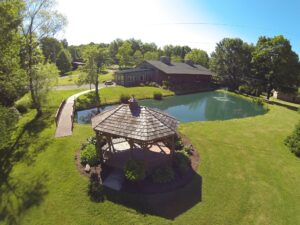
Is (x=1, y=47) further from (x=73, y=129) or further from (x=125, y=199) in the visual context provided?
(x=125, y=199)

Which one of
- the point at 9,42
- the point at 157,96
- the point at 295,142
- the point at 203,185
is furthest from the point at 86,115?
the point at 295,142

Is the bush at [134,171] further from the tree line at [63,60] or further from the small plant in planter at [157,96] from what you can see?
the small plant in planter at [157,96]

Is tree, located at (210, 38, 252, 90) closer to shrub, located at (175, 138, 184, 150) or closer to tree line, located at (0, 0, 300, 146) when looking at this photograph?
tree line, located at (0, 0, 300, 146)

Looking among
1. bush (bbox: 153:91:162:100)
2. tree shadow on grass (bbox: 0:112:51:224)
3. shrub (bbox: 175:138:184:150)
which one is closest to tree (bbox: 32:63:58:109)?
tree shadow on grass (bbox: 0:112:51:224)

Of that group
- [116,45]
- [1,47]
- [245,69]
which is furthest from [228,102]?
[116,45]

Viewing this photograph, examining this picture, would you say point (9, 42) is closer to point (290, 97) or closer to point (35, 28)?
point (35, 28)
